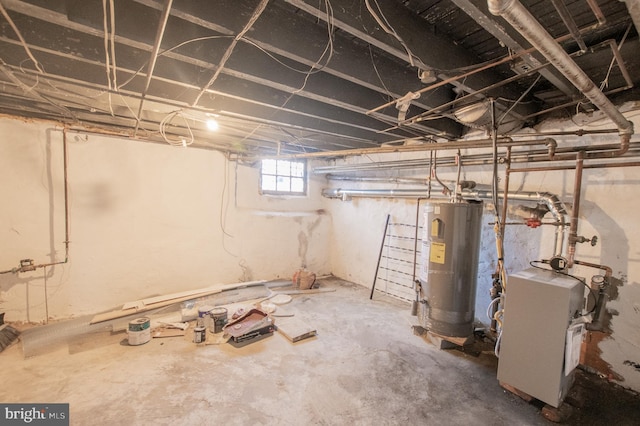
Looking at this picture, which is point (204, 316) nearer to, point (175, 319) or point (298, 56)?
point (175, 319)

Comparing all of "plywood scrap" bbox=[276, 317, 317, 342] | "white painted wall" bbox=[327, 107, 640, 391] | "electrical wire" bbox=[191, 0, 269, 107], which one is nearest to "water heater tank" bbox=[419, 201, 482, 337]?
"white painted wall" bbox=[327, 107, 640, 391]

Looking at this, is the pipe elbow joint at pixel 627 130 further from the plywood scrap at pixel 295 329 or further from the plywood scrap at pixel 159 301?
the plywood scrap at pixel 159 301

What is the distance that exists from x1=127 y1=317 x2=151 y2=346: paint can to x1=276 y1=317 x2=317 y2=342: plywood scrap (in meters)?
1.31

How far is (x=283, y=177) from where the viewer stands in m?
4.82

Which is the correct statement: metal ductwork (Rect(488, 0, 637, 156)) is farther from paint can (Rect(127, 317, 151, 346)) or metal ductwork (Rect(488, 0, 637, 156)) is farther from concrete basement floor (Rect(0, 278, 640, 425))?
paint can (Rect(127, 317, 151, 346))

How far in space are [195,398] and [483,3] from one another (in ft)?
9.28

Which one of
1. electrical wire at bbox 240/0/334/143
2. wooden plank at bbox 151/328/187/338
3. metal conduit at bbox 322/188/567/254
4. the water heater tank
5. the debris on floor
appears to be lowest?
wooden plank at bbox 151/328/187/338

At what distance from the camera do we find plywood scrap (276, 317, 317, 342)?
9.04 ft

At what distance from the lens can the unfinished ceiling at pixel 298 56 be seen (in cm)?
124

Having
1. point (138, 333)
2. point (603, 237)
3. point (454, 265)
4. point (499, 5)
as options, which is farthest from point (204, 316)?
point (603, 237)

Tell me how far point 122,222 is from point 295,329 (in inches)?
99.8

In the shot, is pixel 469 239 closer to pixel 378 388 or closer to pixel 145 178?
pixel 378 388

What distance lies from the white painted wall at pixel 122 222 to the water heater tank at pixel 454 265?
106 inches

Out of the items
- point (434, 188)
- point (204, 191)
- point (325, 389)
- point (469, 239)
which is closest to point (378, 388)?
point (325, 389)
